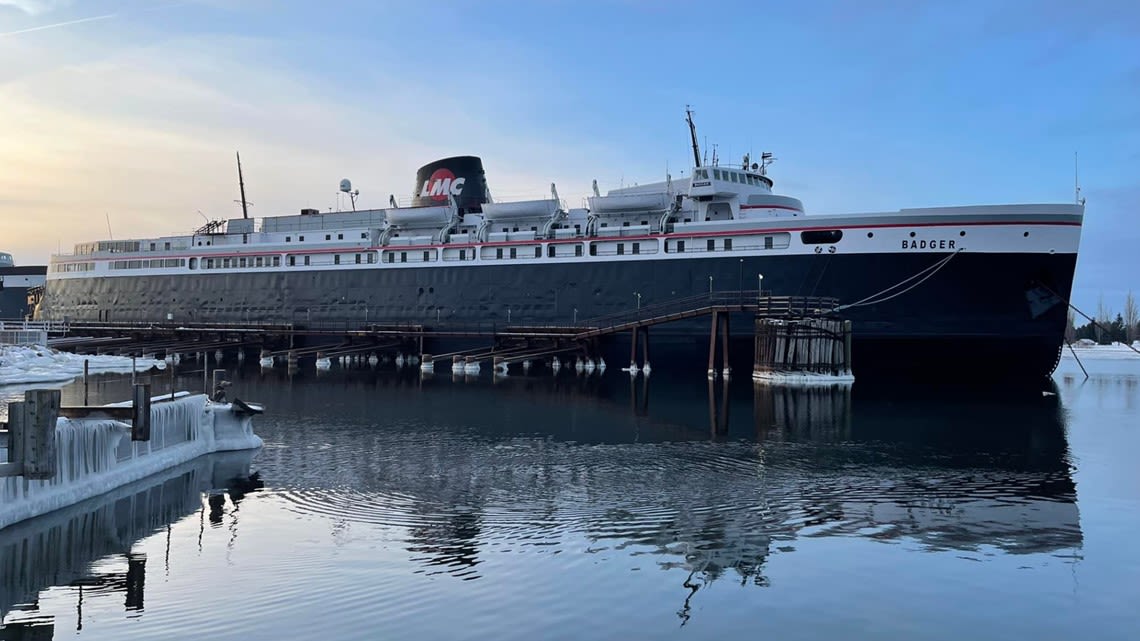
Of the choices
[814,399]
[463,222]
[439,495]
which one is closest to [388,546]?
[439,495]

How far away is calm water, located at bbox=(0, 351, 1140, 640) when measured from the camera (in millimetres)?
9062

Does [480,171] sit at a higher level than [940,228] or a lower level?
higher

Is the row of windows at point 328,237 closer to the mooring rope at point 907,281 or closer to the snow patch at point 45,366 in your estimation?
the snow patch at point 45,366

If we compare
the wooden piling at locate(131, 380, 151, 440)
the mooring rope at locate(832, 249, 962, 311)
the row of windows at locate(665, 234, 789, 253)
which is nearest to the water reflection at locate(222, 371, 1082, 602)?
the wooden piling at locate(131, 380, 151, 440)

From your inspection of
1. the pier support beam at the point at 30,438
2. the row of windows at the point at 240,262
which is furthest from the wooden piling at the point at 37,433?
the row of windows at the point at 240,262

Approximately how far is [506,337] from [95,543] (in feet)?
117

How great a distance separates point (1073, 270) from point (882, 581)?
3032 cm

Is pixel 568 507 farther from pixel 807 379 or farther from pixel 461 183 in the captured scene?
pixel 461 183

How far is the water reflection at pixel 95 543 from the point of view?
9500mm

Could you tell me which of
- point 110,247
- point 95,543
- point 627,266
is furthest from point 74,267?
point 95,543

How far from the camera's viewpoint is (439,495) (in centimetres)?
1465

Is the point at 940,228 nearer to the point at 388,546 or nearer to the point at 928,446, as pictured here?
the point at 928,446

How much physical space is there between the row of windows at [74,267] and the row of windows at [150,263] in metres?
2.87

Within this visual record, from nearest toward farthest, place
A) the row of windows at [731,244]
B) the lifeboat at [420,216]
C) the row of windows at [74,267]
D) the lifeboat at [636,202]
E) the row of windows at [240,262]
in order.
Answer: the row of windows at [731,244] < the lifeboat at [636,202] < the lifeboat at [420,216] < the row of windows at [240,262] < the row of windows at [74,267]
